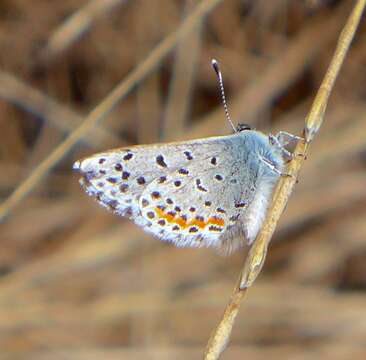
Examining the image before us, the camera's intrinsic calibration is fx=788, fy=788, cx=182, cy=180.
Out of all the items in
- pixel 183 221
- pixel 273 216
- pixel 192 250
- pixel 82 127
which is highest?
pixel 192 250

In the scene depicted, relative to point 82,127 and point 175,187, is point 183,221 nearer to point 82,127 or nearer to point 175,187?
point 175,187

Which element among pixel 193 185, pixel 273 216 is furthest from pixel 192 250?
pixel 273 216

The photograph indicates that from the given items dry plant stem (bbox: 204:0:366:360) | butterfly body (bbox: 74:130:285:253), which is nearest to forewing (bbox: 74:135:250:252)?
butterfly body (bbox: 74:130:285:253)

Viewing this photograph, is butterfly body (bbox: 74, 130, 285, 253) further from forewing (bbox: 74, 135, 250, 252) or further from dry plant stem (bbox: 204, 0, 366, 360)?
dry plant stem (bbox: 204, 0, 366, 360)

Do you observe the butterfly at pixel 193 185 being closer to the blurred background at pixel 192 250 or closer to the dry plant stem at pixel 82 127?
the dry plant stem at pixel 82 127

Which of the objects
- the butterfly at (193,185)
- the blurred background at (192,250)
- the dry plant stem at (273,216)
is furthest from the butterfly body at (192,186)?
the blurred background at (192,250)

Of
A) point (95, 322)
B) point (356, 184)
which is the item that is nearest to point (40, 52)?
point (95, 322)
